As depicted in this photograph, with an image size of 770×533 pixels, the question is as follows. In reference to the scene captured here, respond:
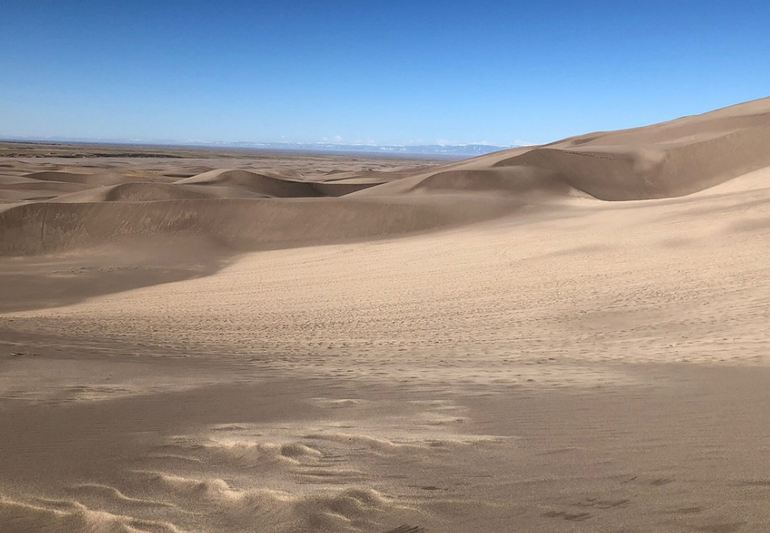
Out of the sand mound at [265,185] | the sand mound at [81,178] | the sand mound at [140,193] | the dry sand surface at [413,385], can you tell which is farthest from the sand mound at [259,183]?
the dry sand surface at [413,385]

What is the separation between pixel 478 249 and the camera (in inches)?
829

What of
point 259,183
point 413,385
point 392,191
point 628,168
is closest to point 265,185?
point 259,183

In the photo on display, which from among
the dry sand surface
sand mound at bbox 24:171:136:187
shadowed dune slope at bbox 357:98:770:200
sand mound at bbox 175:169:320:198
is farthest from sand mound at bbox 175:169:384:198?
the dry sand surface

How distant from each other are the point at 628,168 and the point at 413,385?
44354 mm

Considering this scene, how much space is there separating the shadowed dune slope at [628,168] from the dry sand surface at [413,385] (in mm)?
16064

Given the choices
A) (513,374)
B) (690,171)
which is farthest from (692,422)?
(690,171)

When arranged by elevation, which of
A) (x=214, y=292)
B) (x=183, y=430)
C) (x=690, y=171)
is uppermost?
(x=690, y=171)

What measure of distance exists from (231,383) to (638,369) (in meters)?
4.68

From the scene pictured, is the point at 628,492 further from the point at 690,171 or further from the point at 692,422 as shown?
the point at 690,171

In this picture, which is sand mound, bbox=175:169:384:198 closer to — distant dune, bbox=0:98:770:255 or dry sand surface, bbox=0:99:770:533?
distant dune, bbox=0:98:770:255

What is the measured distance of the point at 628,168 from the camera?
46.8 m

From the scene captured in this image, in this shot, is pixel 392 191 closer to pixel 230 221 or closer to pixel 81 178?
pixel 230 221

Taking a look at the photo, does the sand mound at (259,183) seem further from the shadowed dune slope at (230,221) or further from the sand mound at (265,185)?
the shadowed dune slope at (230,221)

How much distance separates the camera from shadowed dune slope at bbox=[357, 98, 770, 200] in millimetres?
39906
